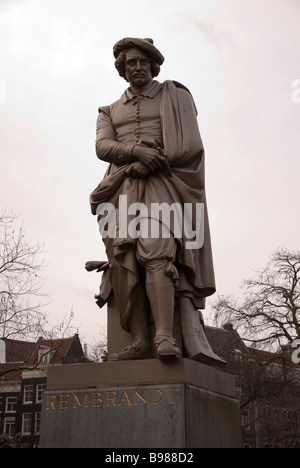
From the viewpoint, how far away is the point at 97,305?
21.7 feet

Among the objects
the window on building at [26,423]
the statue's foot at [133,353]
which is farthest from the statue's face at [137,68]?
the window on building at [26,423]

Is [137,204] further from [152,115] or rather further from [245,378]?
[245,378]

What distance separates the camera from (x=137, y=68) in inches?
277

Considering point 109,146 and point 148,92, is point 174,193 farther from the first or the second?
point 148,92

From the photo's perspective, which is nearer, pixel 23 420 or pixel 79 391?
pixel 79 391

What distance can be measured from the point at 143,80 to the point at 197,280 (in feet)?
8.20

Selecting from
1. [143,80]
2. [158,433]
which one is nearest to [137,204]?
[143,80]

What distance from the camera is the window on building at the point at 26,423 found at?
43.4 metres

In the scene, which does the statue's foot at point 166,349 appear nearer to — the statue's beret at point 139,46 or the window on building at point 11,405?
the statue's beret at point 139,46

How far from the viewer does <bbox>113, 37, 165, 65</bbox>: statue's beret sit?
22.8 feet

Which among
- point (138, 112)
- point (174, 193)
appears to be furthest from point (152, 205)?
point (138, 112)

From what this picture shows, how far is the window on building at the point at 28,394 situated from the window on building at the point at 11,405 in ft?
6.11

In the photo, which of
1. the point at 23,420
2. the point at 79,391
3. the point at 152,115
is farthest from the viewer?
the point at 23,420
